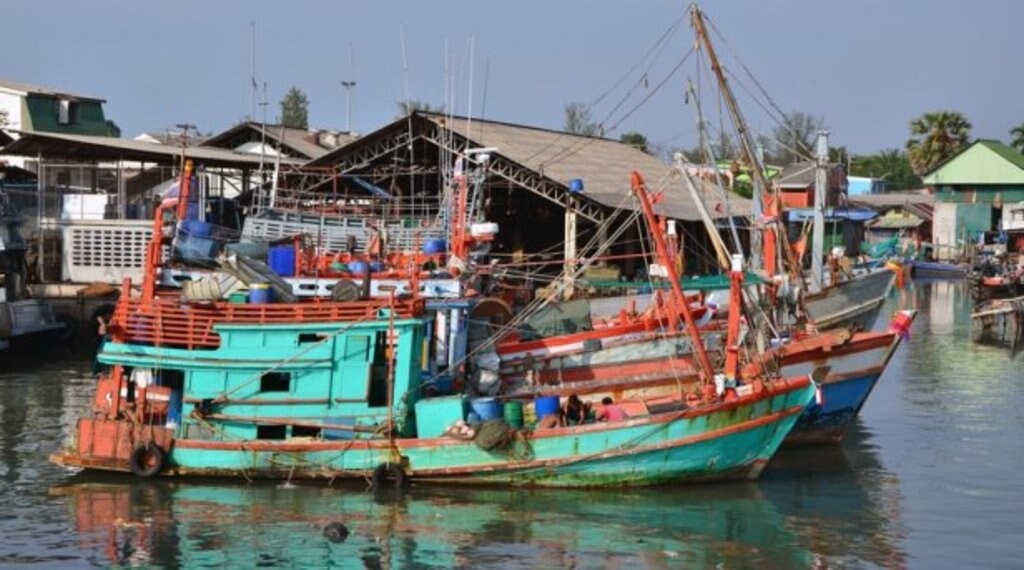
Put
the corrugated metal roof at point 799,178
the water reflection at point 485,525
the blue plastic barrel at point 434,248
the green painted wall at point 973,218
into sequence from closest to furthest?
the water reflection at point 485,525, the blue plastic barrel at point 434,248, the corrugated metal roof at point 799,178, the green painted wall at point 973,218

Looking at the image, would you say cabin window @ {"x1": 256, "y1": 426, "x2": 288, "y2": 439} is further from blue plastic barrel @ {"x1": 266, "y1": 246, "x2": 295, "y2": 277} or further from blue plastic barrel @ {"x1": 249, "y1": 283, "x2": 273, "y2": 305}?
blue plastic barrel @ {"x1": 266, "y1": 246, "x2": 295, "y2": 277}

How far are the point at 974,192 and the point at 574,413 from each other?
6502 cm

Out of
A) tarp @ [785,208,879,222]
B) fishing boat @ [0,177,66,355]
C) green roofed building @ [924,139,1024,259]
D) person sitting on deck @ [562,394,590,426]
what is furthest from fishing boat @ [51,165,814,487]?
green roofed building @ [924,139,1024,259]

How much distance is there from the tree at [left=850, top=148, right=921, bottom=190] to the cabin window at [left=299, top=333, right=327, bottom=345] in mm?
96483

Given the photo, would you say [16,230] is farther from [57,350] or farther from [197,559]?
[197,559]

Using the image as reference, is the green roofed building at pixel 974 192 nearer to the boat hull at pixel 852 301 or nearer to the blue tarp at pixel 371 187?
the blue tarp at pixel 371 187

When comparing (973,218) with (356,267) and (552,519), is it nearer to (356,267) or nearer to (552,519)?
(356,267)

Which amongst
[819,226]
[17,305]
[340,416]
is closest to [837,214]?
[819,226]

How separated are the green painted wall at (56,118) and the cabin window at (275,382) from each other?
128 ft

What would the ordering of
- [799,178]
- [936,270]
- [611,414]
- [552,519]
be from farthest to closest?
1. [799,178]
2. [936,270]
3. [611,414]
4. [552,519]

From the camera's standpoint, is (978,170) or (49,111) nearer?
(49,111)

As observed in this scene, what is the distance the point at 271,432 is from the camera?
63.3 ft

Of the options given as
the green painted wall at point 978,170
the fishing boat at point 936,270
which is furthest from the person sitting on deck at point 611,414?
the green painted wall at point 978,170

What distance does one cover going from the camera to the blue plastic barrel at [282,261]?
24.7 m
